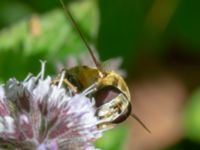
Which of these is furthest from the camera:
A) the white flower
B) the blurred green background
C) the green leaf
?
the blurred green background

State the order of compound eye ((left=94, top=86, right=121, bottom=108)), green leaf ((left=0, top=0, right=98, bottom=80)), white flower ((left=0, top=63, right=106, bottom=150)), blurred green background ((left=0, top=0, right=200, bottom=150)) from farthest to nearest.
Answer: blurred green background ((left=0, top=0, right=200, bottom=150)) < green leaf ((left=0, top=0, right=98, bottom=80)) < compound eye ((left=94, top=86, right=121, bottom=108)) < white flower ((left=0, top=63, right=106, bottom=150))

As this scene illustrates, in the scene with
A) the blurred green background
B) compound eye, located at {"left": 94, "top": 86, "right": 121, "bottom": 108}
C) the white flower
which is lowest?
the blurred green background

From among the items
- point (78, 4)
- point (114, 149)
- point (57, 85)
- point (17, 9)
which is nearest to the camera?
point (57, 85)

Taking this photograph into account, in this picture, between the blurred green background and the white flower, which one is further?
the blurred green background

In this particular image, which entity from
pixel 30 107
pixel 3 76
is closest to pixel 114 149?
pixel 3 76

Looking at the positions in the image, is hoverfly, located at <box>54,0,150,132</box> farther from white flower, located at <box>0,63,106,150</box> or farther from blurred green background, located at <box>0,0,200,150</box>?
blurred green background, located at <box>0,0,200,150</box>

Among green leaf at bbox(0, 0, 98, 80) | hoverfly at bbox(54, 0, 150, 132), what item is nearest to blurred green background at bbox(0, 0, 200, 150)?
green leaf at bbox(0, 0, 98, 80)

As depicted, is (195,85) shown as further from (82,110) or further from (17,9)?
(82,110)
